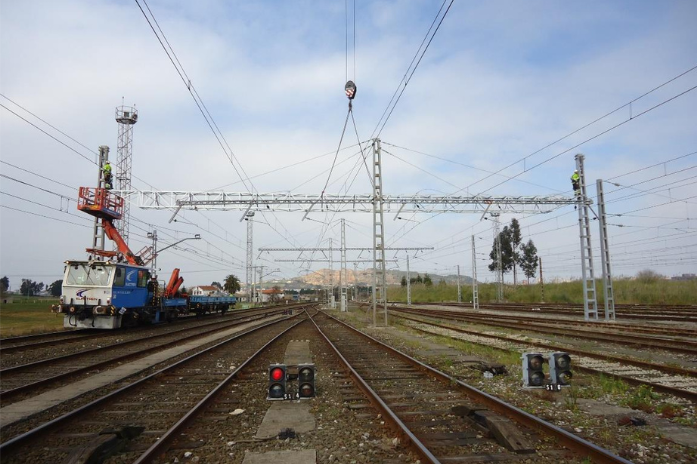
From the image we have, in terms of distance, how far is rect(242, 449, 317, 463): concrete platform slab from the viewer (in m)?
4.81

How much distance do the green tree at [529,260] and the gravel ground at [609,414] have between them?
73.7 metres

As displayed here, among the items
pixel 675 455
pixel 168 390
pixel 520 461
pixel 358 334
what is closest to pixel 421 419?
pixel 520 461

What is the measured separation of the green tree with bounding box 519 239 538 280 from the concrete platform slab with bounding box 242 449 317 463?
7981 centimetres

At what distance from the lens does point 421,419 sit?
630cm

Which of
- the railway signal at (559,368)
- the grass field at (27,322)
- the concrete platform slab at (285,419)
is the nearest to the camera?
the concrete platform slab at (285,419)

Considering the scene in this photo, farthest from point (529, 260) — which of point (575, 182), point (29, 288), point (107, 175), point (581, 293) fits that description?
point (29, 288)

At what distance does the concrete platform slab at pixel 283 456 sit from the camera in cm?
481

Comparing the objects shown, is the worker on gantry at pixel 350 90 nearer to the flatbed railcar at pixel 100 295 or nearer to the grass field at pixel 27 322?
the flatbed railcar at pixel 100 295

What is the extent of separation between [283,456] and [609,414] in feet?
15.8

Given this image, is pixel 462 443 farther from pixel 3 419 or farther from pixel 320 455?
pixel 3 419

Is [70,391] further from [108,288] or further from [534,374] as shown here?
[108,288]

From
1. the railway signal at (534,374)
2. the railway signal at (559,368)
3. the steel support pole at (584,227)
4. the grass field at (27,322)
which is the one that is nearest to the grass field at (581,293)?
the steel support pole at (584,227)

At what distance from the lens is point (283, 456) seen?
494 cm

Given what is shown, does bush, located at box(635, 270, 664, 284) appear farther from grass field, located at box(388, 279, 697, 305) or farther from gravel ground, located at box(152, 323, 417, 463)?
gravel ground, located at box(152, 323, 417, 463)
